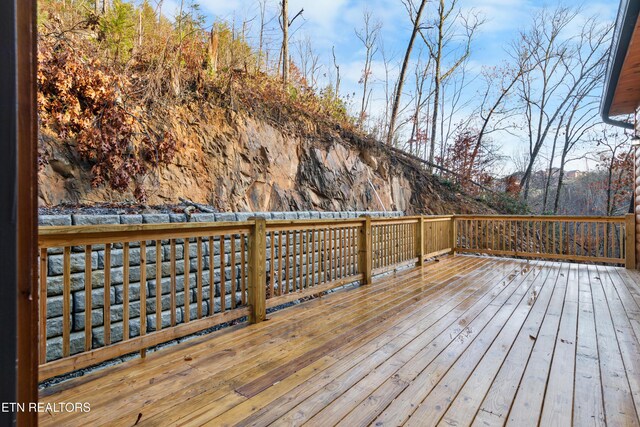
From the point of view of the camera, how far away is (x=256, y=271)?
2.87 metres

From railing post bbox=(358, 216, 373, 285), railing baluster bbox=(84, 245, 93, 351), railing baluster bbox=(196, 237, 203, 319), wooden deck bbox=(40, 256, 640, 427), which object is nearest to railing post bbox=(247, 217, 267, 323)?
wooden deck bbox=(40, 256, 640, 427)

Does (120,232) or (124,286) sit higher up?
(120,232)

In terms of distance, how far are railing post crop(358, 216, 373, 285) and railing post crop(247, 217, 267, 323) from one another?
5.70 ft

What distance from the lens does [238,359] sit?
7.19ft

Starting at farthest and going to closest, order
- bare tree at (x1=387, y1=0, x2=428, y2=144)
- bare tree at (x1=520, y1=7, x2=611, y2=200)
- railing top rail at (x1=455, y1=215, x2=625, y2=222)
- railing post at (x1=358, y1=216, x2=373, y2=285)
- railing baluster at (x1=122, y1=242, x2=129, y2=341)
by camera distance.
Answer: bare tree at (x1=520, y1=7, x2=611, y2=200), bare tree at (x1=387, y1=0, x2=428, y2=144), railing top rail at (x1=455, y1=215, x2=625, y2=222), railing post at (x1=358, y1=216, x2=373, y2=285), railing baluster at (x1=122, y1=242, x2=129, y2=341)

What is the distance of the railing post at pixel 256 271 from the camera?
9.37ft

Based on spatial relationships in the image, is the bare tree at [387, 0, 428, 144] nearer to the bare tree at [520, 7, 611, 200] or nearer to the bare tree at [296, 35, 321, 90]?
the bare tree at [296, 35, 321, 90]

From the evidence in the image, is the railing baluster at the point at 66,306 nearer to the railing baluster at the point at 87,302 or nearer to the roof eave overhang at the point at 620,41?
the railing baluster at the point at 87,302

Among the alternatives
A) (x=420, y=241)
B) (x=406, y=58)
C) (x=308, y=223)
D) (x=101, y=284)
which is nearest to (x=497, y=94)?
(x=406, y=58)

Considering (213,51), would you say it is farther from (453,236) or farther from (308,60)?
(453,236)

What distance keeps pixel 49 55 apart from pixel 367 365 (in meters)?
5.28

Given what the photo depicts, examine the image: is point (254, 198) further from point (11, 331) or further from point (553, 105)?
point (553, 105)

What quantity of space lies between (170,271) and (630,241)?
7171mm

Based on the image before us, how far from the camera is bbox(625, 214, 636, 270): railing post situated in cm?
543
